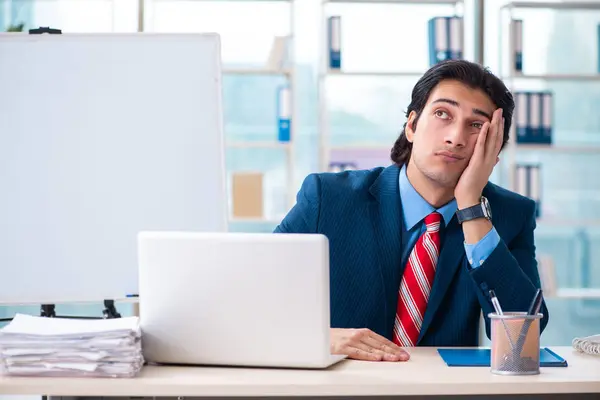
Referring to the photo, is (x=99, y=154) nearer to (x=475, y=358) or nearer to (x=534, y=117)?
(x=475, y=358)

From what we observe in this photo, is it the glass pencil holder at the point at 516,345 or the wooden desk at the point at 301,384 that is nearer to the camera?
the wooden desk at the point at 301,384

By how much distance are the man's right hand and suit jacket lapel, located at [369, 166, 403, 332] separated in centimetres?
41

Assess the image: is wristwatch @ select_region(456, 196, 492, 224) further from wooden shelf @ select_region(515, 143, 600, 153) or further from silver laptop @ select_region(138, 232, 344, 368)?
wooden shelf @ select_region(515, 143, 600, 153)

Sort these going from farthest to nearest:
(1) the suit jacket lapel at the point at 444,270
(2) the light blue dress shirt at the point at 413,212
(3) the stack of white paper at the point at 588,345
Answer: (2) the light blue dress shirt at the point at 413,212 → (1) the suit jacket lapel at the point at 444,270 → (3) the stack of white paper at the point at 588,345

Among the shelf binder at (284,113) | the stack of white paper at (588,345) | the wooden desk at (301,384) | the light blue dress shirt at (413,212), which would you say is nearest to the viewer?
the wooden desk at (301,384)

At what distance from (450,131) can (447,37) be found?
246 cm

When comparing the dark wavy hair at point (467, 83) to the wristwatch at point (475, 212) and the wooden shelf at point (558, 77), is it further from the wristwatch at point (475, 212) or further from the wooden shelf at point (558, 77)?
the wooden shelf at point (558, 77)

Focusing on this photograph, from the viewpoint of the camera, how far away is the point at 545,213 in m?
4.75

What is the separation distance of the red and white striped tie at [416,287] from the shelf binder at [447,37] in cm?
253

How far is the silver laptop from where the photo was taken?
154 centimetres

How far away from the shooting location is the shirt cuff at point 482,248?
6.56ft

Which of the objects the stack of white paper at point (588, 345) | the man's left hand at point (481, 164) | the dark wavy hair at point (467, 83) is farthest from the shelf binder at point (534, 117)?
the stack of white paper at point (588, 345)

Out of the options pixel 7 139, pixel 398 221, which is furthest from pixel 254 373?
pixel 7 139

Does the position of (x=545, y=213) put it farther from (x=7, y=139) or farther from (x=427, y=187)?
(x=7, y=139)
